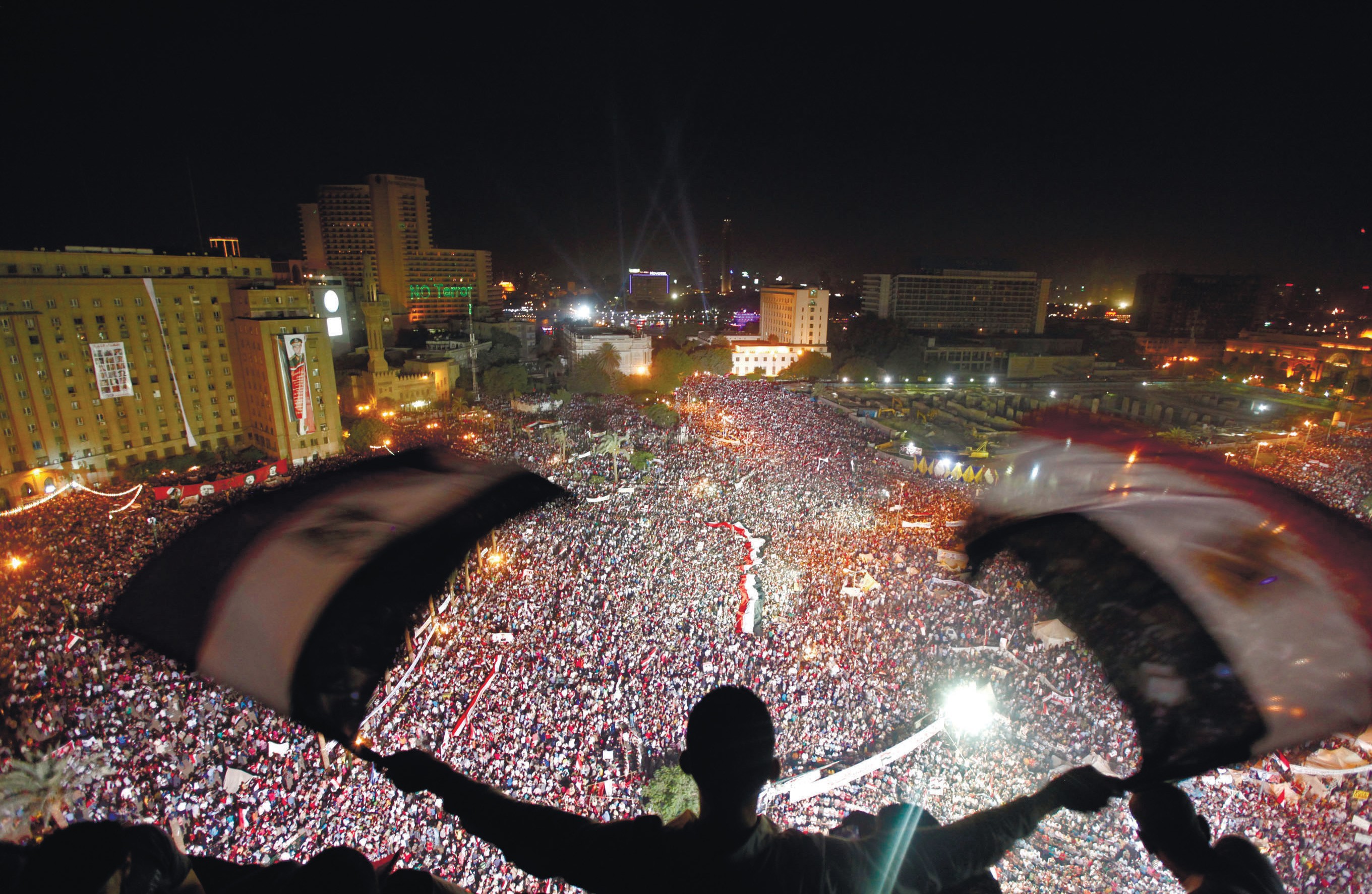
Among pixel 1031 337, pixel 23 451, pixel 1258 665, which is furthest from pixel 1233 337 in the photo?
pixel 23 451

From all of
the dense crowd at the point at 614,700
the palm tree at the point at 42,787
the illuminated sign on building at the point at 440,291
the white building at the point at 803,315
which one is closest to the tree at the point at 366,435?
the dense crowd at the point at 614,700

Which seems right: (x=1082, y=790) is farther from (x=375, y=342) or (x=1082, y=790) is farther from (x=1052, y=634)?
(x=375, y=342)

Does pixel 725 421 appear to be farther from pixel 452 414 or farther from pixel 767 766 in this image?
pixel 767 766

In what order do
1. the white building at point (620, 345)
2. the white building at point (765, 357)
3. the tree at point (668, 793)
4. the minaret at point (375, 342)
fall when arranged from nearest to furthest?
the tree at point (668, 793) < the minaret at point (375, 342) < the white building at point (620, 345) < the white building at point (765, 357)

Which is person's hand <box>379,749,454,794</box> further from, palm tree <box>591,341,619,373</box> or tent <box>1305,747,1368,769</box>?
palm tree <box>591,341,619,373</box>

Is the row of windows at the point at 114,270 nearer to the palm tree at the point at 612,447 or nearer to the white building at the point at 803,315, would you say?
the palm tree at the point at 612,447

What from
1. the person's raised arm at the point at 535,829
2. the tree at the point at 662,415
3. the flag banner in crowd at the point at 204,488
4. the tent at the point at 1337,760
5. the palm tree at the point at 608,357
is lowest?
the tree at the point at 662,415

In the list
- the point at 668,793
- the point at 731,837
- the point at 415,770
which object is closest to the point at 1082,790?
the point at 731,837
